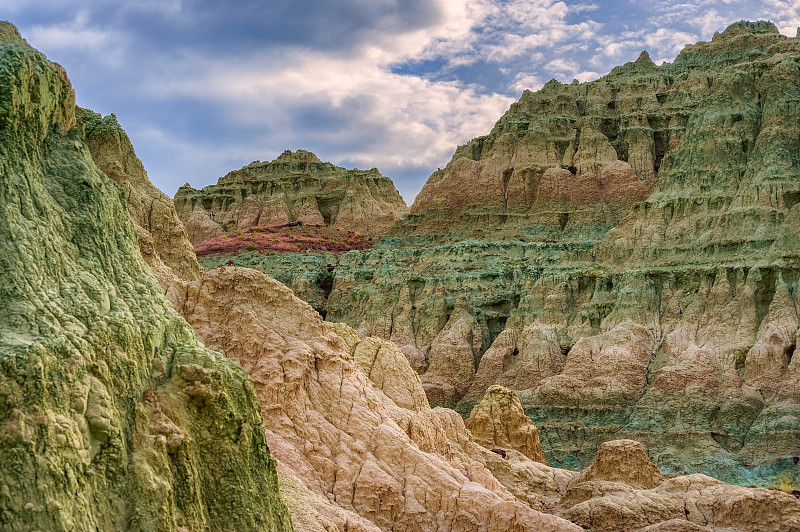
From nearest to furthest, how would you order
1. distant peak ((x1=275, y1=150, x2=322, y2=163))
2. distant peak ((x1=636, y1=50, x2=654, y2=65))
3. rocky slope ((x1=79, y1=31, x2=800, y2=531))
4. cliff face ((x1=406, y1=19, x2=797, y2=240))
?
rocky slope ((x1=79, y1=31, x2=800, y2=531))
cliff face ((x1=406, y1=19, x2=797, y2=240))
distant peak ((x1=636, y1=50, x2=654, y2=65))
distant peak ((x1=275, y1=150, x2=322, y2=163))

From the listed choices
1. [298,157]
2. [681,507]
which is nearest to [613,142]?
[298,157]

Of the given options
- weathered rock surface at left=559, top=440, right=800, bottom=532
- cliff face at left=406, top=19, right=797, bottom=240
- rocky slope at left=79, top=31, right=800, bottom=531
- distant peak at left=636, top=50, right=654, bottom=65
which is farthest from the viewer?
distant peak at left=636, top=50, right=654, bottom=65

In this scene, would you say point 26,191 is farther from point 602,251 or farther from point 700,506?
point 602,251

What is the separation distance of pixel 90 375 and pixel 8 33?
240 inches

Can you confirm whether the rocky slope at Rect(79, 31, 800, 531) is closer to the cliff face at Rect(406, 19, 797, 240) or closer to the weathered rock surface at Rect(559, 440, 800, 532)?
the weathered rock surface at Rect(559, 440, 800, 532)

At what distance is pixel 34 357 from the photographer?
1117 cm

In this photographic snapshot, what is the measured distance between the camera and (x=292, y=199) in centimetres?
13125

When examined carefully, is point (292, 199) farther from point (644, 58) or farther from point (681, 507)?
point (681, 507)

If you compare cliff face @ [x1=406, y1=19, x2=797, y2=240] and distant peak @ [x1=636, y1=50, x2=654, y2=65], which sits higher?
distant peak @ [x1=636, y1=50, x2=654, y2=65]

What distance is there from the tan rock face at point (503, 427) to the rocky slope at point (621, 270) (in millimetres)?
14348

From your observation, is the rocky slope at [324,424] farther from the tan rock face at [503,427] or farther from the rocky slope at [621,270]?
the rocky slope at [621,270]

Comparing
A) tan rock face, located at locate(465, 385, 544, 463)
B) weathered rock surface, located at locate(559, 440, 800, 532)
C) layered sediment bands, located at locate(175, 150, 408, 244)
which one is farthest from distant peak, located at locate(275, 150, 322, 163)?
weathered rock surface, located at locate(559, 440, 800, 532)

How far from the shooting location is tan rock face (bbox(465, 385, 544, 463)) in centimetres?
4291

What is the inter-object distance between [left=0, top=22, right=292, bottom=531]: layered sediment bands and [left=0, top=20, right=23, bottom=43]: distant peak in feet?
0.16
